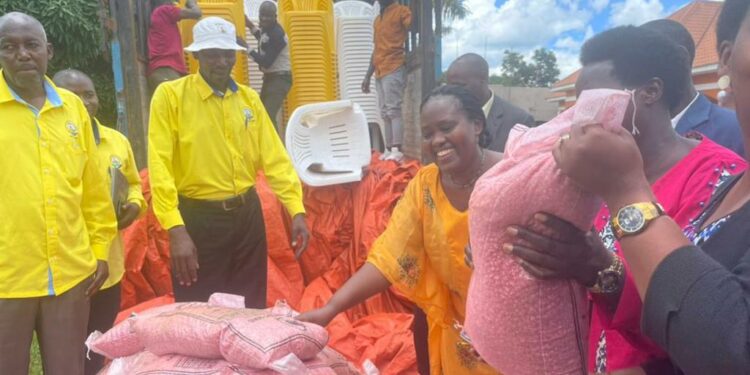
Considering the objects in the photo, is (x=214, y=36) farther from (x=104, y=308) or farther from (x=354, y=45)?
(x=354, y=45)

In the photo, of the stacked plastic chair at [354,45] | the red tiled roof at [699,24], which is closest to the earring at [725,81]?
the stacked plastic chair at [354,45]

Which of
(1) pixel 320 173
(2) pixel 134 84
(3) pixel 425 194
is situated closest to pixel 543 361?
(3) pixel 425 194

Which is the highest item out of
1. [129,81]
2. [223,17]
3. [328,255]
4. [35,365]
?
[223,17]

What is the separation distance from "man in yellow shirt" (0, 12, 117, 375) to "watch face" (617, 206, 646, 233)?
7.40ft

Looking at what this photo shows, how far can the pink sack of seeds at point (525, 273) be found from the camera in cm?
90

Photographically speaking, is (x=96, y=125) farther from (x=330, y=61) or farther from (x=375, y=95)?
(x=375, y=95)

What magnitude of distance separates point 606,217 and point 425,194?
92 cm

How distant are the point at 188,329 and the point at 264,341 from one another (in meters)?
0.22

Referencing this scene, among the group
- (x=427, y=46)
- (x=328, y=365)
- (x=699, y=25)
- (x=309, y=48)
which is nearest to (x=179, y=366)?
(x=328, y=365)

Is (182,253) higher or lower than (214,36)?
lower

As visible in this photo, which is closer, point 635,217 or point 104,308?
point 635,217

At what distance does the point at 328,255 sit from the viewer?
448 cm

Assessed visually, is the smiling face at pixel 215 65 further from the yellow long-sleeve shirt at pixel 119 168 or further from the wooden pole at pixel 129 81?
the wooden pole at pixel 129 81

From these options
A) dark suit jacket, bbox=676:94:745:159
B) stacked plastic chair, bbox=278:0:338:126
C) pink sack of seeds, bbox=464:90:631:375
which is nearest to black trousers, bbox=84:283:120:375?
pink sack of seeds, bbox=464:90:631:375
